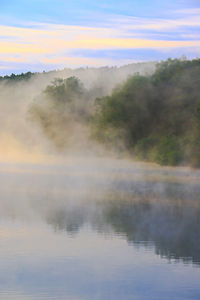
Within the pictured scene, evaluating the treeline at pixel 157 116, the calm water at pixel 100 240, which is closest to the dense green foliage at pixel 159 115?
the treeline at pixel 157 116

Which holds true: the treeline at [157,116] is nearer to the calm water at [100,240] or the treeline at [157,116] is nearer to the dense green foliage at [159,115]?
the dense green foliage at [159,115]

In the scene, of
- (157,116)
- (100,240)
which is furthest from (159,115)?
(100,240)

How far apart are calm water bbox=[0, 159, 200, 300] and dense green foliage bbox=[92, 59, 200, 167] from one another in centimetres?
290

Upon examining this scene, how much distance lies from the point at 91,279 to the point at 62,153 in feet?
72.9

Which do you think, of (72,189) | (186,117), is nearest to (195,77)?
(186,117)

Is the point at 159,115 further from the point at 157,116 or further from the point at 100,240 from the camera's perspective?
the point at 100,240

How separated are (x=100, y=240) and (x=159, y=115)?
12077 millimetres

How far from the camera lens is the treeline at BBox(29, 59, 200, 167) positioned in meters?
19.2

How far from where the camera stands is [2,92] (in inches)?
1743

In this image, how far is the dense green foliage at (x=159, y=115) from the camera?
63.1 feet

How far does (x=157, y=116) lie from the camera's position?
20.4m

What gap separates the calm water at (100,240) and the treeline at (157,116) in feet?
9.64

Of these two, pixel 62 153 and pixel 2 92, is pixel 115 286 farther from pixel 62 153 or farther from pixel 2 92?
pixel 2 92

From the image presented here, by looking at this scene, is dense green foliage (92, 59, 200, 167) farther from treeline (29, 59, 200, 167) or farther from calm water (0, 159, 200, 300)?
calm water (0, 159, 200, 300)
